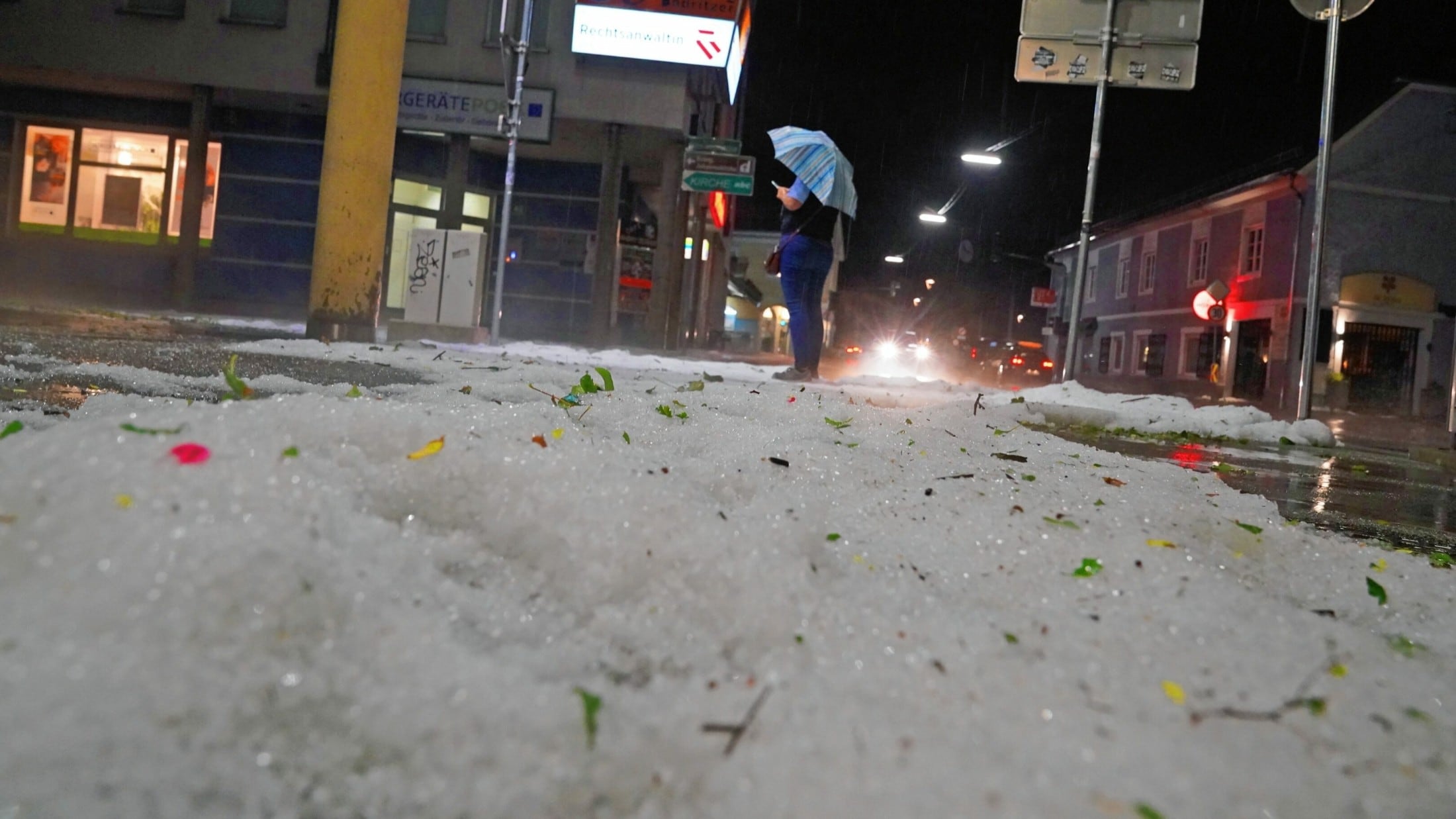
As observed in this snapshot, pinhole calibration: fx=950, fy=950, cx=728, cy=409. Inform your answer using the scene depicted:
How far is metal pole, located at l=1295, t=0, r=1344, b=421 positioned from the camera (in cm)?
945

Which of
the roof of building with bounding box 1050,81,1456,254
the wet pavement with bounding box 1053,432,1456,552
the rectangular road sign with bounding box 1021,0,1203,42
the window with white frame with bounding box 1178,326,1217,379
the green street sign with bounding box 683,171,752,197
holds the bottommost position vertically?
the wet pavement with bounding box 1053,432,1456,552

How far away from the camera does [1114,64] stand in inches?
394

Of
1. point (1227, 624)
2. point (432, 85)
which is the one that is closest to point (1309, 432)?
point (1227, 624)

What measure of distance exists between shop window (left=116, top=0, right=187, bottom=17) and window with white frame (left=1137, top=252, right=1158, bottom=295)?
2769 cm

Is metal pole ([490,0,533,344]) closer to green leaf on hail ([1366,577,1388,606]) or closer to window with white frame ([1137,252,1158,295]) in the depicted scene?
green leaf on hail ([1366,577,1388,606])

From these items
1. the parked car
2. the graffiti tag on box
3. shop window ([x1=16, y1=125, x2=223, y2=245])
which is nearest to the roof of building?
the parked car

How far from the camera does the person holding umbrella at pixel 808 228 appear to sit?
297 inches

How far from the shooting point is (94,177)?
1675cm

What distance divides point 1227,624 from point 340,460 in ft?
4.27

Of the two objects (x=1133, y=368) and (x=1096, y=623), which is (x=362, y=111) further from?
(x=1133, y=368)

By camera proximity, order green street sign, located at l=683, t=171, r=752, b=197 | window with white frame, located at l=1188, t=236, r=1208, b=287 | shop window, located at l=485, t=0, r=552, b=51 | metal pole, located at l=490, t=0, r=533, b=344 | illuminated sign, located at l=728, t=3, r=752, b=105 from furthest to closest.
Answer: window with white frame, located at l=1188, t=236, r=1208, b=287, illuminated sign, located at l=728, t=3, r=752, b=105, shop window, located at l=485, t=0, r=552, b=51, green street sign, located at l=683, t=171, r=752, b=197, metal pole, located at l=490, t=0, r=533, b=344

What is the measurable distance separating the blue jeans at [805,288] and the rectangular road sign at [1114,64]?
399 centimetres

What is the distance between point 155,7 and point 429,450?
1723 centimetres

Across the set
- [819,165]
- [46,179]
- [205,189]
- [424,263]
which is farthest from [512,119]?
[46,179]
